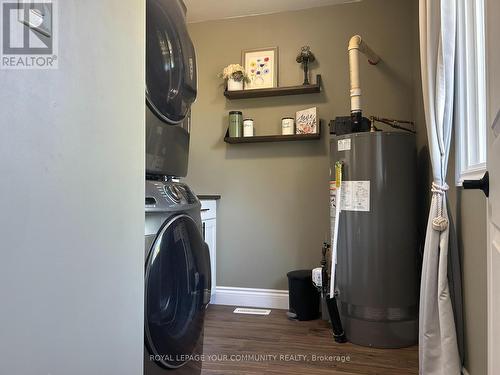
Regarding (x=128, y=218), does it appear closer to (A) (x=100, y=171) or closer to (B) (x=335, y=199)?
(A) (x=100, y=171)

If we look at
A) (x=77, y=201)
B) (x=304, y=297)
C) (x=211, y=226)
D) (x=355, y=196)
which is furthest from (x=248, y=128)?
(x=77, y=201)

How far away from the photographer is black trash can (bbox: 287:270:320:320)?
2736 mm

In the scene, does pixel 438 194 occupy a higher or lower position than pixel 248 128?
lower

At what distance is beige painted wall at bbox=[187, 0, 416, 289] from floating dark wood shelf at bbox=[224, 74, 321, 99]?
2.2 inches

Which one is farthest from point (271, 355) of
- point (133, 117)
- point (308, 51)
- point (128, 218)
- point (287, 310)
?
point (308, 51)

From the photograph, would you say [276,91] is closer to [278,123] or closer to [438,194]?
[278,123]

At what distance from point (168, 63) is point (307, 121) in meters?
1.79

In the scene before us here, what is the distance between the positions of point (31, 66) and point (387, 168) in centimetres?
210

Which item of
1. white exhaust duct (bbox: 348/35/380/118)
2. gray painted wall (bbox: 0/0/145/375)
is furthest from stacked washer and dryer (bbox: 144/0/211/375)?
white exhaust duct (bbox: 348/35/380/118)

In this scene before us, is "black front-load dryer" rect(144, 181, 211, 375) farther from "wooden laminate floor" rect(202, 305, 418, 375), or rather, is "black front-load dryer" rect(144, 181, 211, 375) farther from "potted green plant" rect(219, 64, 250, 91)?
"potted green plant" rect(219, 64, 250, 91)

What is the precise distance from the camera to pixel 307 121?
2.97m

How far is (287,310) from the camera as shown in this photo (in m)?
2.98

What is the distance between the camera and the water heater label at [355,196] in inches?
92.7

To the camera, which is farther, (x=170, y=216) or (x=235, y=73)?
(x=235, y=73)
